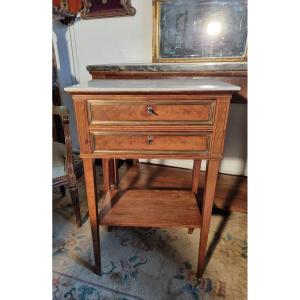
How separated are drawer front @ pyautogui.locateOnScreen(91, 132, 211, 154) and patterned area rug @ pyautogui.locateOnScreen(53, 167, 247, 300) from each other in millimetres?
599

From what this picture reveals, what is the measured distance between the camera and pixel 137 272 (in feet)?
3.22

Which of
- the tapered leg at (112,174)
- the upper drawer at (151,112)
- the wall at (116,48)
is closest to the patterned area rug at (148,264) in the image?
the tapered leg at (112,174)

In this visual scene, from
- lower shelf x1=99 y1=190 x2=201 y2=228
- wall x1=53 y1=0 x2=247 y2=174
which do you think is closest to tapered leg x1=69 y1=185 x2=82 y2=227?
lower shelf x1=99 y1=190 x2=201 y2=228

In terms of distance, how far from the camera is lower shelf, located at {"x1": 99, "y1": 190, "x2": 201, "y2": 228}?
0.94m

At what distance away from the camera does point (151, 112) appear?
2.30 feet

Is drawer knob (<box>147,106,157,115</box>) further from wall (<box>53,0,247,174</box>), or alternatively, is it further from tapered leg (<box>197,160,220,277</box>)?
wall (<box>53,0,247,174</box>)

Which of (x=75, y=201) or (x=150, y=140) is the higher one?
(x=150, y=140)

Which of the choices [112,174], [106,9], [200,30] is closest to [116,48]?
[106,9]

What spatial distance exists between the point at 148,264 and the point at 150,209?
0.26 metres

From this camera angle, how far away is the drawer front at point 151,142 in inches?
28.8

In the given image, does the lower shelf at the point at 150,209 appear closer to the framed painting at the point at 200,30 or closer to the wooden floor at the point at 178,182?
the wooden floor at the point at 178,182

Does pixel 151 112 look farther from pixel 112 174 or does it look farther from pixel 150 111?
pixel 112 174

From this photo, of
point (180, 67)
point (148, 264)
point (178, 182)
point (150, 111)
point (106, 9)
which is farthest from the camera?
point (178, 182)
